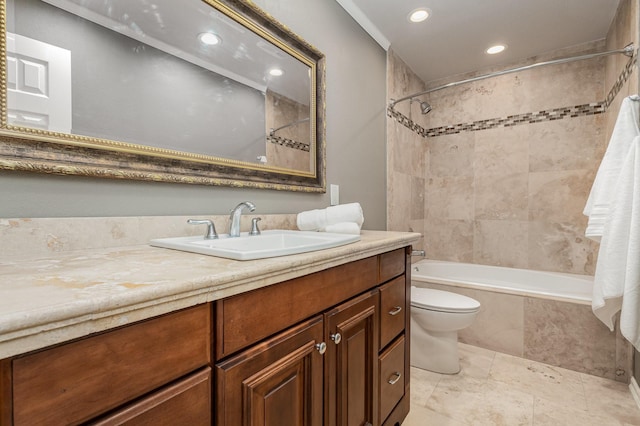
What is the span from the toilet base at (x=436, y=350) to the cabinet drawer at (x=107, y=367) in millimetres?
1766

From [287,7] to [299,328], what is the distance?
1.53 metres

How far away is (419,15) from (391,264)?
1.78m

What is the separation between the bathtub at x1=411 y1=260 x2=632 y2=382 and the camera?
185 cm

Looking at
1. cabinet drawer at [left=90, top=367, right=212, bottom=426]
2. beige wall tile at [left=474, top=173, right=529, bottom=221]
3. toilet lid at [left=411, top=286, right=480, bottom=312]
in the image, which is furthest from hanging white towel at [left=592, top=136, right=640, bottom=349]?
cabinet drawer at [left=90, top=367, right=212, bottom=426]

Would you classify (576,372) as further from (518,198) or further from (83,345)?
(83,345)

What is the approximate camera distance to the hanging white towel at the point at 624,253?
1.38 meters

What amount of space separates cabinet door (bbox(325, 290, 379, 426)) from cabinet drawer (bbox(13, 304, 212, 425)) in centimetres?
44

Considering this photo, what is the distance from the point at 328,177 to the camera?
1796 mm

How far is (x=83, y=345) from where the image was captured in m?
0.42

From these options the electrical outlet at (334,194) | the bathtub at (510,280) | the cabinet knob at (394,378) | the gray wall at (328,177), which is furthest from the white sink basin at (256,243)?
the bathtub at (510,280)

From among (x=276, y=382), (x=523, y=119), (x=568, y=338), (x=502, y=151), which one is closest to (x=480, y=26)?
(x=523, y=119)

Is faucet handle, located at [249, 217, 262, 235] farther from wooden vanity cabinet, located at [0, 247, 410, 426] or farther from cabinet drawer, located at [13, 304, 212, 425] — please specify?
cabinet drawer, located at [13, 304, 212, 425]

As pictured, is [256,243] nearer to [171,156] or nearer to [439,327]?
[171,156]

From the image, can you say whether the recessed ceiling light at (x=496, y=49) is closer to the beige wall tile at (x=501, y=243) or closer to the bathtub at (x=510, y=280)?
the beige wall tile at (x=501, y=243)
